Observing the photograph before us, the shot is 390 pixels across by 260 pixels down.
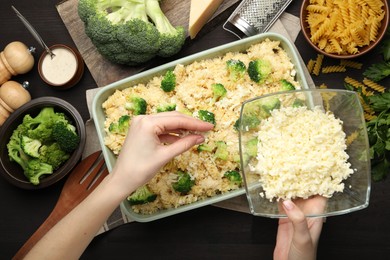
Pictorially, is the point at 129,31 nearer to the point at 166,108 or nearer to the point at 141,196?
the point at 166,108

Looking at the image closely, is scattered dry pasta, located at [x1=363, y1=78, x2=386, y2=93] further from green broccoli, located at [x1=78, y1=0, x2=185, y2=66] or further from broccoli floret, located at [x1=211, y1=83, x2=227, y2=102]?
green broccoli, located at [x1=78, y1=0, x2=185, y2=66]

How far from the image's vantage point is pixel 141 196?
86.0 inches

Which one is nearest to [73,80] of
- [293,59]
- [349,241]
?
[293,59]

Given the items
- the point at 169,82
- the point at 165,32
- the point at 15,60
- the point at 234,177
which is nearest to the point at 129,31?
the point at 165,32

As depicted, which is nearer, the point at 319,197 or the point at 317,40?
the point at 319,197

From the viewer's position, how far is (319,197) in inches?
75.3

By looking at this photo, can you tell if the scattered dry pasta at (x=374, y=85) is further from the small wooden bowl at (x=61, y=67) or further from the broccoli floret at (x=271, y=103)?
the small wooden bowl at (x=61, y=67)

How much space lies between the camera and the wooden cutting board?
2.48m

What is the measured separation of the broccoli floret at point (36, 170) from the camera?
2.34 metres

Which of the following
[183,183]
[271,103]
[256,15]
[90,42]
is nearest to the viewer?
[271,103]

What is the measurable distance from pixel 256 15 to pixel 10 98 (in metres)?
1.38

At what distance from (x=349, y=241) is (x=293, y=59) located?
101 centimetres

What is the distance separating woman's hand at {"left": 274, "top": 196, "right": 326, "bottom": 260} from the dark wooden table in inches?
11.1

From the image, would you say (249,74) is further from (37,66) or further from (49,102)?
(37,66)
